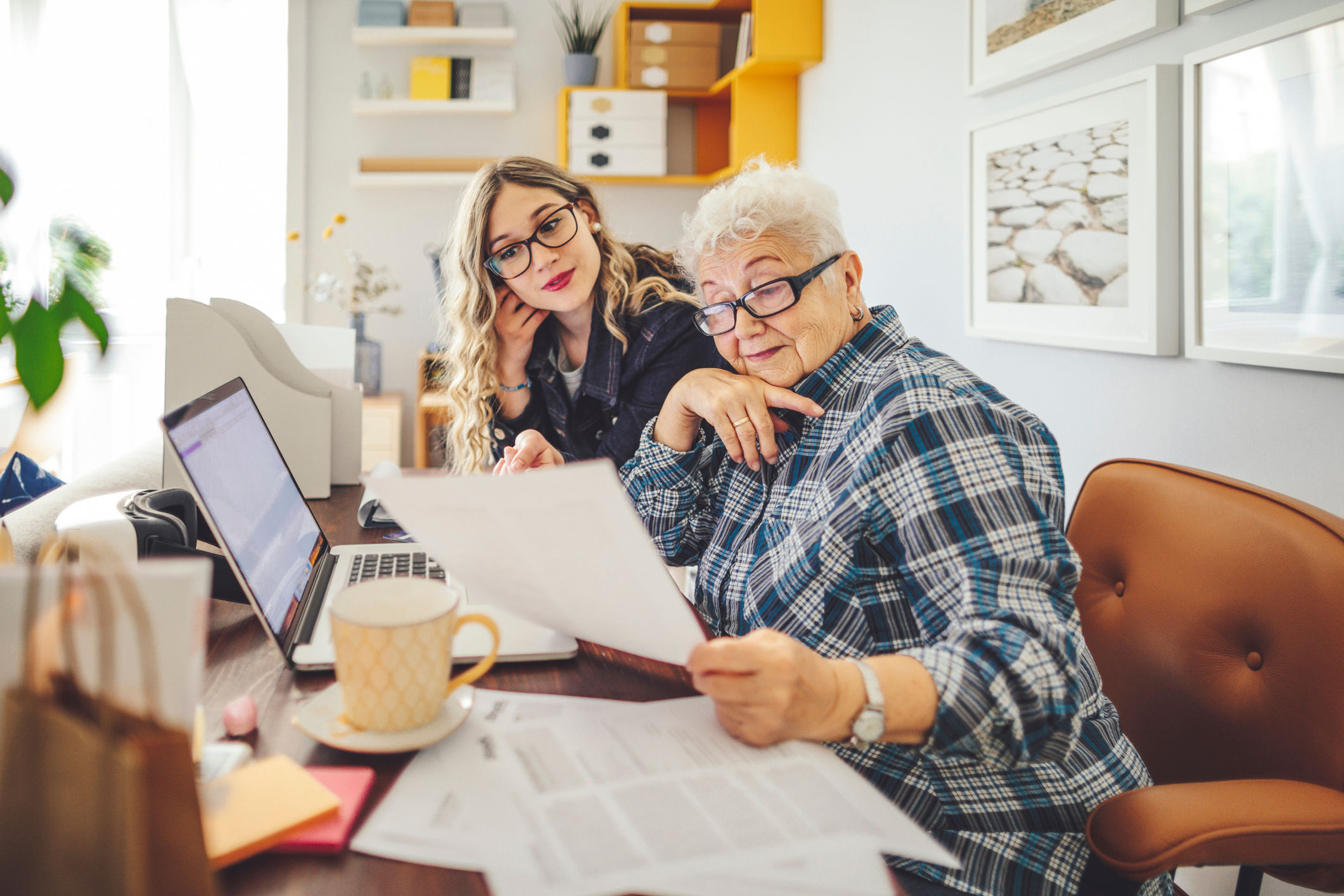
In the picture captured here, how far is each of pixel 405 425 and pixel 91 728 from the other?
13.4 feet

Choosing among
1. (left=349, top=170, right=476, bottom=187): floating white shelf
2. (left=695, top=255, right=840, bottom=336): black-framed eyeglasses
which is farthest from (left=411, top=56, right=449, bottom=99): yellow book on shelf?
(left=695, top=255, right=840, bottom=336): black-framed eyeglasses

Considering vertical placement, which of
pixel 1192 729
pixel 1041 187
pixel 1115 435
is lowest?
pixel 1192 729

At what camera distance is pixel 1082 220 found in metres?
1.79

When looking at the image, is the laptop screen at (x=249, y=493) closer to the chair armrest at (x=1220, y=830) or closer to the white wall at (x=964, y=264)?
the chair armrest at (x=1220, y=830)

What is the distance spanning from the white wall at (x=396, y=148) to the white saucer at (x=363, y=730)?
3.73m

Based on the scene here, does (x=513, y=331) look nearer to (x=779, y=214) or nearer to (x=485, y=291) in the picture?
(x=485, y=291)

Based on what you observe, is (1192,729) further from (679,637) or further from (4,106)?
(4,106)

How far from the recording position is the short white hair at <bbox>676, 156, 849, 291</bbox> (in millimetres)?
1097

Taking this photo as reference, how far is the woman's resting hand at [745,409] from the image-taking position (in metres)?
1.06

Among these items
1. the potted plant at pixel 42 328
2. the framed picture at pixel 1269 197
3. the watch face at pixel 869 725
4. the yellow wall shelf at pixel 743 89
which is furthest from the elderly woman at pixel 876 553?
the yellow wall shelf at pixel 743 89

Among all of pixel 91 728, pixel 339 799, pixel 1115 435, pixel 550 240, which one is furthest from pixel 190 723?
pixel 1115 435

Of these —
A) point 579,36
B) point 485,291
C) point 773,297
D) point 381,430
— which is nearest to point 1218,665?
point 773,297

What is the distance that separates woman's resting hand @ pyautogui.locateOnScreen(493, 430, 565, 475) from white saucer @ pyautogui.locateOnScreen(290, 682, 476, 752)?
684mm

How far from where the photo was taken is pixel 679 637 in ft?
2.23
